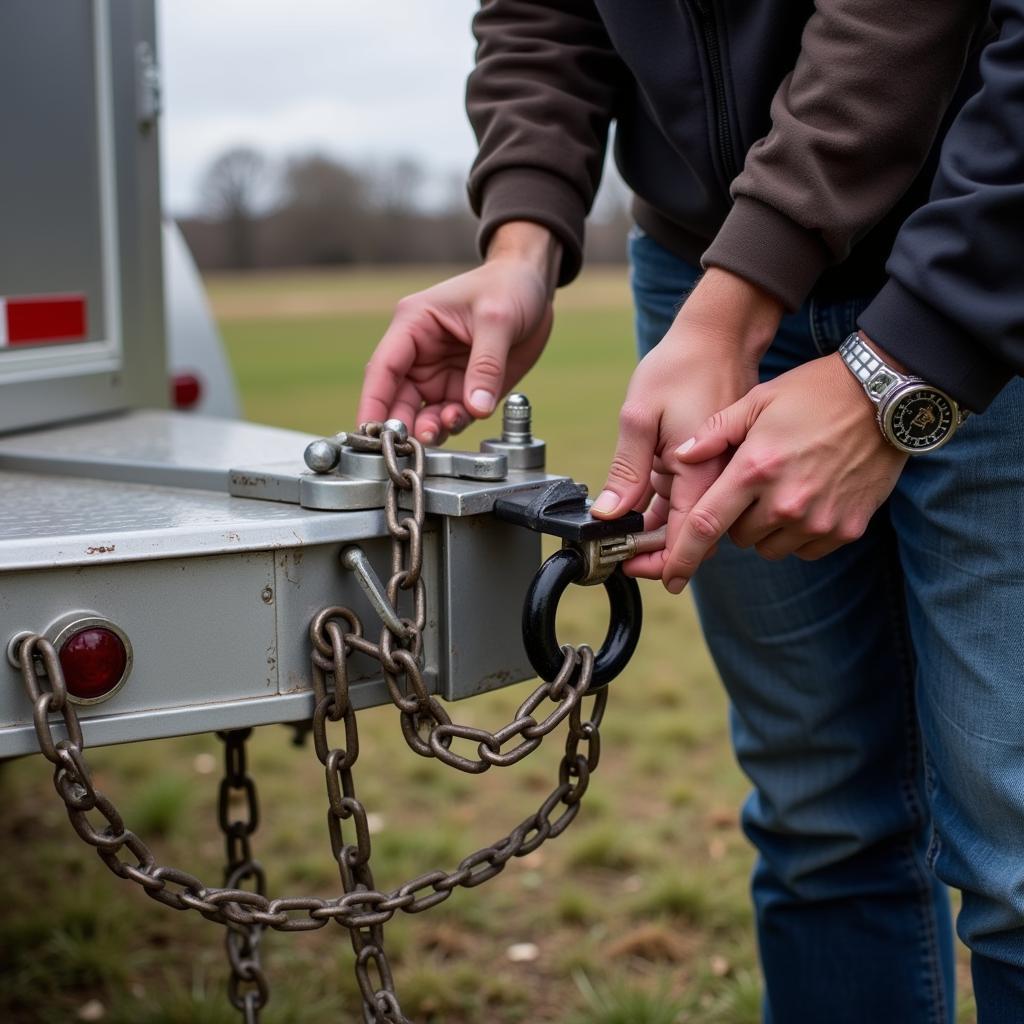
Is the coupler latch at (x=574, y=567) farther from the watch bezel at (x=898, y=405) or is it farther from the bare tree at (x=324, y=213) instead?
the bare tree at (x=324, y=213)

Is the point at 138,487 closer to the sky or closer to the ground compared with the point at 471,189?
closer to the ground

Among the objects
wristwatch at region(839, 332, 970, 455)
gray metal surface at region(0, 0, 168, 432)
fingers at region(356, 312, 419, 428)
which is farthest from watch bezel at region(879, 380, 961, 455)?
gray metal surface at region(0, 0, 168, 432)

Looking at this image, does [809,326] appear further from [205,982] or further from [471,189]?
[205,982]

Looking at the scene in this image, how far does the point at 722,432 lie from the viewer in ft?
4.20

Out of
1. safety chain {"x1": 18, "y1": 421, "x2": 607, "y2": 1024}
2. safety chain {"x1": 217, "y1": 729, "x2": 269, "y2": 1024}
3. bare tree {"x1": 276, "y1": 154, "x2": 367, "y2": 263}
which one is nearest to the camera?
safety chain {"x1": 18, "y1": 421, "x2": 607, "y2": 1024}

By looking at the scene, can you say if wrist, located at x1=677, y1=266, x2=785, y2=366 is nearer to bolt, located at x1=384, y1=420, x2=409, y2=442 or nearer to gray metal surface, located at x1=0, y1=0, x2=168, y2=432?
bolt, located at x1=384, y1=420, x2=409, y2=442

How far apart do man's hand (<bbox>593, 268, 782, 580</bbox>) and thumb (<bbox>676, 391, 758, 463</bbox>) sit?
23mm

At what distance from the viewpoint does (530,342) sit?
1816 mm

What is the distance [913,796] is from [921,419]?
0.75 meters

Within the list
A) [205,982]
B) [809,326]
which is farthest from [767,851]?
[205,982]

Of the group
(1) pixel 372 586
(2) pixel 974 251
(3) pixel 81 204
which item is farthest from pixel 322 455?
(3) pixel 81 204

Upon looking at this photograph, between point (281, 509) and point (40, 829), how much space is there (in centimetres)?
211

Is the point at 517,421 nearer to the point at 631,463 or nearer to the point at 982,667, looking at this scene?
the point at 631,463

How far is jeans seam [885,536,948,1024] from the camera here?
1.74 meters
